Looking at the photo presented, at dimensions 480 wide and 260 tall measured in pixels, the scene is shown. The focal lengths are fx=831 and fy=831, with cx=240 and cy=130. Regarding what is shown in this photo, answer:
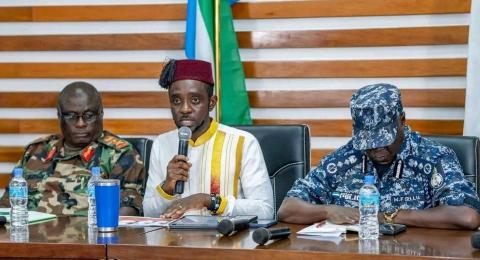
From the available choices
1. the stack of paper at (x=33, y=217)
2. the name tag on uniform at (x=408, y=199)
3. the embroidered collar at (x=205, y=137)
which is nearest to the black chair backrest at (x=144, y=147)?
the embroidered collar at (x=205, y=137)

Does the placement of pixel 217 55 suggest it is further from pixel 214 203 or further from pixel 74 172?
pixel 214 203

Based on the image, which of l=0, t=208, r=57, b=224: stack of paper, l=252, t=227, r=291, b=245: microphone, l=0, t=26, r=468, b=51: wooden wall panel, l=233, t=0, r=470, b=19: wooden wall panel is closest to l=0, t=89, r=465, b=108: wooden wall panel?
l=0, t=26, r=468, b=51: wooden wall panel

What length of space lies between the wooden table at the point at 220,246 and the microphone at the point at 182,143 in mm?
484

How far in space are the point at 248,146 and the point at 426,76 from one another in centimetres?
138

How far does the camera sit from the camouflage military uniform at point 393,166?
3.30m

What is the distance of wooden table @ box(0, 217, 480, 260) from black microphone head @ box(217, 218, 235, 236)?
25 millimetres

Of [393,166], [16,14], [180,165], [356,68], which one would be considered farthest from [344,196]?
[16,14]

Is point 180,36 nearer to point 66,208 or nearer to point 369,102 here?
point 66,208

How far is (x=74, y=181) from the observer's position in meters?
4.18

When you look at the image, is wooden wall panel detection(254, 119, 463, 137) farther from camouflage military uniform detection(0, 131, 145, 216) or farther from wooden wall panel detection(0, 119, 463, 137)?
camouflage military uniform detection(0, 131, 145, 216)

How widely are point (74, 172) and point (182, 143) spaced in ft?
3.11

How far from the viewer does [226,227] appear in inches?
114

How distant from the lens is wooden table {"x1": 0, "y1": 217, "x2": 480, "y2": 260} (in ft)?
8.36

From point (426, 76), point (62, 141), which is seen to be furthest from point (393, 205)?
point (62, 141)
